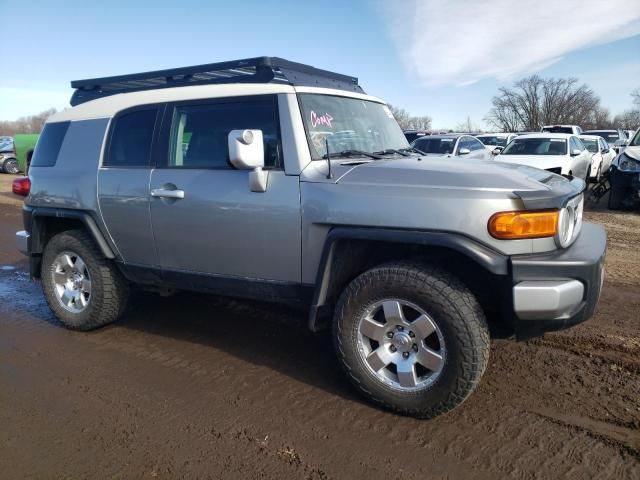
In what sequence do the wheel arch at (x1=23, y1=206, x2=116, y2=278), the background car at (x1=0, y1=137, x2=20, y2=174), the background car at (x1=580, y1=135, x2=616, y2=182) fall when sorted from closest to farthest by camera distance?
the wheel arch at (x1=23, y1=206, x2=116, y2=278), the background car at (x1=580, y1=135, x2=616, y2=182), the background car at (x1=0, y1=137, x2=20, y2=174)

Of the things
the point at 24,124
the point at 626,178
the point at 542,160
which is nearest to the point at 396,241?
the point at 626,178

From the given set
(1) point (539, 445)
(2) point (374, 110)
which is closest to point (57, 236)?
(2) point (374, 110)

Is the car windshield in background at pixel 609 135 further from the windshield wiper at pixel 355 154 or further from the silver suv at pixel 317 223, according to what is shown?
the windshield wiper at pixel 355 154

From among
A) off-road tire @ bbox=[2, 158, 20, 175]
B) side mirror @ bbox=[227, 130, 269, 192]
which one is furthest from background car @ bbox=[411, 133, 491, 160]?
off-road tire @ bbox=[2, 158, 20, 175]

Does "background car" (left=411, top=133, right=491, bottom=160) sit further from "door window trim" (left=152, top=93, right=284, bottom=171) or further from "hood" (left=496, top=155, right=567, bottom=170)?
"door window trim" (left=152, top=93, right=284, bottom=171)

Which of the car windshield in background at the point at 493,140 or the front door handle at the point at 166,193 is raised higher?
the car windshield in background at the point at 493,140

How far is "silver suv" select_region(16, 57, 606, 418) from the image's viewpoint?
2.69 metres

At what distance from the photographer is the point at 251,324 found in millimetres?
4426

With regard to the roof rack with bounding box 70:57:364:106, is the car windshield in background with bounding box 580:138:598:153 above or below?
below

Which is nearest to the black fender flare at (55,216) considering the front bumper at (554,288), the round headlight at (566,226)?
the front bumper at (554,288)

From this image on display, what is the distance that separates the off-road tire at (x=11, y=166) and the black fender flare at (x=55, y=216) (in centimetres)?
2292

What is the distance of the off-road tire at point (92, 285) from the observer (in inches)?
165

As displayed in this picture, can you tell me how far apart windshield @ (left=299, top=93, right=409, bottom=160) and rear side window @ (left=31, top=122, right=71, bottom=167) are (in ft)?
8.23

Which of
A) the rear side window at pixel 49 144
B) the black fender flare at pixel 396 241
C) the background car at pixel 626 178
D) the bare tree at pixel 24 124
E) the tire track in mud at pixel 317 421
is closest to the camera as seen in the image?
the tire track in mud at pixel 317 421
